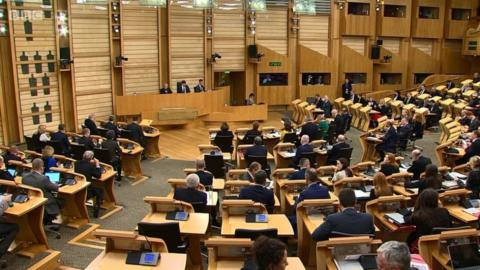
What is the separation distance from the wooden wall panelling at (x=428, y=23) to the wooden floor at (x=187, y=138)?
1039 cm

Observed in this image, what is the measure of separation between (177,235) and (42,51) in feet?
42.1

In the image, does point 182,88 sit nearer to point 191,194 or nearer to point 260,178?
point 191,194

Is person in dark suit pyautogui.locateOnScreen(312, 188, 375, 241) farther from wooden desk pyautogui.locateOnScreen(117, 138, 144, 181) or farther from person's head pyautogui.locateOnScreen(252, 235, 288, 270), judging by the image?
wooden desk pyautogui.locateOnScreen(117, 138, 144, 181)

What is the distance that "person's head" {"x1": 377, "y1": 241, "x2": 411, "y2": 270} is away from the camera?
3710 millimetres

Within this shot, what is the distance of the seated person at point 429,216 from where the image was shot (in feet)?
19.8

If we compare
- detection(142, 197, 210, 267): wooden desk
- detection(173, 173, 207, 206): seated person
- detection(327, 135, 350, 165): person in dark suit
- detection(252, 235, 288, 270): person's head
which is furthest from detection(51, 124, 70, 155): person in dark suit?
detection(252, 235, 288, 270): person's head

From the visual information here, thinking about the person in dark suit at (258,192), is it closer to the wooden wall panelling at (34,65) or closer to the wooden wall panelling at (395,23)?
the wooden wall panelling at (34,65)

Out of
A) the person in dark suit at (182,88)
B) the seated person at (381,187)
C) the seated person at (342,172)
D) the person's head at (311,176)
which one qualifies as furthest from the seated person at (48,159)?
the person in dark suit at (182,88)

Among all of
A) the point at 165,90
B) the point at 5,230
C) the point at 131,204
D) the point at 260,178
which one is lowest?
the point at 131,204

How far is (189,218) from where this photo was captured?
258 inches

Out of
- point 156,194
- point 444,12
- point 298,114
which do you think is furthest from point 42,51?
point 444,12

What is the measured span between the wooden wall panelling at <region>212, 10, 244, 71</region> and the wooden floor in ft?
10.3

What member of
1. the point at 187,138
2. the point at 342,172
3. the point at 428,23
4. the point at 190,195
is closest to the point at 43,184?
the point at 190,195

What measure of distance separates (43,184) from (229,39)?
1518 cm
